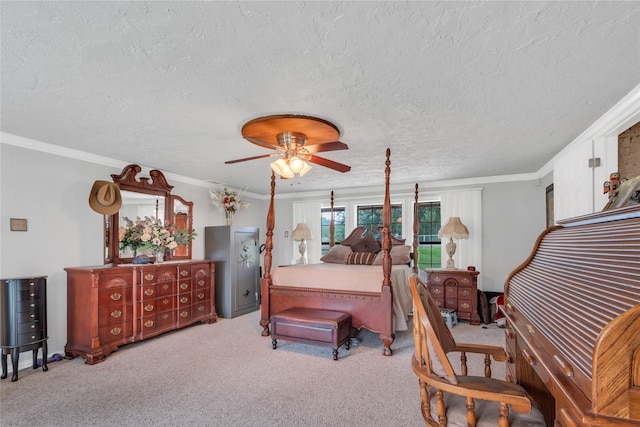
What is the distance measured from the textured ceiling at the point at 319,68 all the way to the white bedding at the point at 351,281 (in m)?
1.60

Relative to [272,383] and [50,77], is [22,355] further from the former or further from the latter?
[50,77]

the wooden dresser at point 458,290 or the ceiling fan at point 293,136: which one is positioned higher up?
the ceiling fan at point 293,136

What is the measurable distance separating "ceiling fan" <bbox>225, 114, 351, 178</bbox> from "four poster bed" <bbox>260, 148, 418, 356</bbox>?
0.81m

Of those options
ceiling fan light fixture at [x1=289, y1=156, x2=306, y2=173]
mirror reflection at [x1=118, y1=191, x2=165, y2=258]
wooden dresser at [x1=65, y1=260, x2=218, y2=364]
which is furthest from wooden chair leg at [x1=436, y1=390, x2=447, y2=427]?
mirror reflection at [x1=118, y1=191, x2=165, y2=258]

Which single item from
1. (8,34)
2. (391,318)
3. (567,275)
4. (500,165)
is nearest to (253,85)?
Result: (8,34)

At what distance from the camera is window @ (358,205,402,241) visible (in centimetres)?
620

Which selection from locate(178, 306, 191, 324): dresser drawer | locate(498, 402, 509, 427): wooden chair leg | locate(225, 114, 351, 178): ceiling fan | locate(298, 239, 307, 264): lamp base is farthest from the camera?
locate(298, 239, 307, 264): lamp base

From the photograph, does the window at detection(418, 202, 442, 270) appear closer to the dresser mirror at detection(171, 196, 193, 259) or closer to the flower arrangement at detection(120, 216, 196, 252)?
the dresser mirror at detection(171, 196, 193, 259)

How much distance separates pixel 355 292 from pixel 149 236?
9.12 feet

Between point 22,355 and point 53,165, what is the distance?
77.0 inches

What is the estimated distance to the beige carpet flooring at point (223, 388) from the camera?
228cm

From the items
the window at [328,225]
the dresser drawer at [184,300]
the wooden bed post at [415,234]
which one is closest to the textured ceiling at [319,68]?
the dresser drawer at [184,300]

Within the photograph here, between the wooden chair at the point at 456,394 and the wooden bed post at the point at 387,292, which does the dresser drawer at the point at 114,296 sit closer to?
the wooden bed post at the point at 387,292

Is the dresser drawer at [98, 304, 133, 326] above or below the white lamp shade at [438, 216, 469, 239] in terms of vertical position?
below
